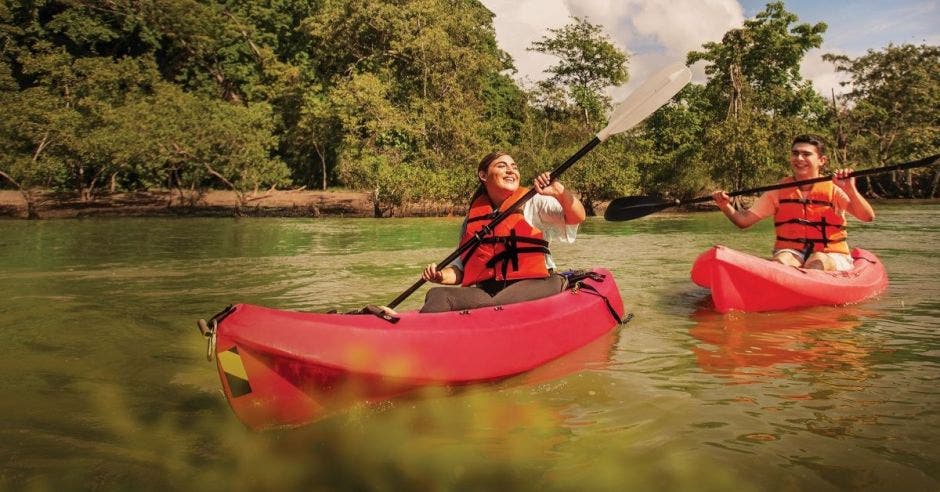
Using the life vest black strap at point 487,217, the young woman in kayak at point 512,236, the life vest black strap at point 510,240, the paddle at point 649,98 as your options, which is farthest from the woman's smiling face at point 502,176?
the paddle at point 649,98

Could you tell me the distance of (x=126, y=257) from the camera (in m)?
9.56

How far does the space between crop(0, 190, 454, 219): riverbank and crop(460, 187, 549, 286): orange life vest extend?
17.4 meters

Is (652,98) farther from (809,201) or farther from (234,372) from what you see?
(234,372)

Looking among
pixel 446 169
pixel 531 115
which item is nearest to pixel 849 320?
pixel 446 169

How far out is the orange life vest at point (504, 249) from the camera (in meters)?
3.85

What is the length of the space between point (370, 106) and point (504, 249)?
1844 centimetres

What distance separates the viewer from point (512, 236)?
384 cm

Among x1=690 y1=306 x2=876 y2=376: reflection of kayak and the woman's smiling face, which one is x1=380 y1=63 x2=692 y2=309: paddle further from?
x1=690 y1=306 x2=876 y2=376: reflection of kayak

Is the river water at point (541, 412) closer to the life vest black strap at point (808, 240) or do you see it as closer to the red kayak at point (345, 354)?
the red kayak at point (345, 354)

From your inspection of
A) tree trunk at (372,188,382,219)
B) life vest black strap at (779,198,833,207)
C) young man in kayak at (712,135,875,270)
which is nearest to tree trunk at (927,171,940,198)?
tree trunk at (372,188,382,219)

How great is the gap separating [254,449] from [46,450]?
2.51ft

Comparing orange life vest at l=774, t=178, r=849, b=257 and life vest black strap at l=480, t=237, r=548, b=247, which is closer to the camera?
life vest black strap at l=480, t=237, r=548, b=247

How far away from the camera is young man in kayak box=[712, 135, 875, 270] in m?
5.15

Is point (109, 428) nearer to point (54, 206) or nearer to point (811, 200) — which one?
point (811, 200)
